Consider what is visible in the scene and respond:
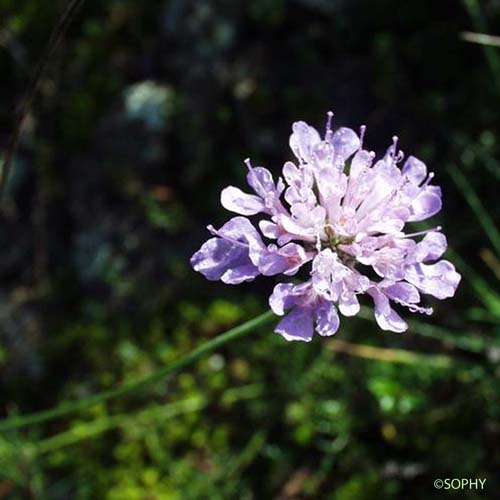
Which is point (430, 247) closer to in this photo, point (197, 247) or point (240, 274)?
point (240, 274)

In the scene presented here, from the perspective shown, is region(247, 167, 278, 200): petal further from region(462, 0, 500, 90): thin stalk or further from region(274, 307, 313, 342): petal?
region(462, 0, 500, 90): thin stalk

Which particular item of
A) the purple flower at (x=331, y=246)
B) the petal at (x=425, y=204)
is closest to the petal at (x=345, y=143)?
the purple flower at (x=331, y=246)

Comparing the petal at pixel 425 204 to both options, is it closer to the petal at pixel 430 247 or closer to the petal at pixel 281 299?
the petal at pixel 430 247

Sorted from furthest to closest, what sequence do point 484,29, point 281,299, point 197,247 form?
point 197,247, point 484,29, point 281,299

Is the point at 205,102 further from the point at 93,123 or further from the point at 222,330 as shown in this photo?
the point at 222,330

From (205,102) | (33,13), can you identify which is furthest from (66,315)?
(33,13)

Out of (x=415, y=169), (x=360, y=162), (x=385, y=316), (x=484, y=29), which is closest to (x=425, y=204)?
(x=415, y=169)
